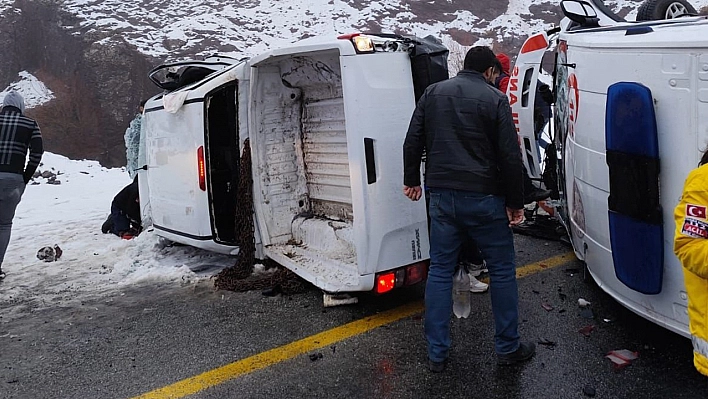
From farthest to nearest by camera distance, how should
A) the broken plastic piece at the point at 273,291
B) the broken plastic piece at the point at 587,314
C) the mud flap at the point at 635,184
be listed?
1. the broken plastic piece at the point at 273,291
2. the broken plastic piece at the point at 587,314
3. the mud flap at the point at 635,184

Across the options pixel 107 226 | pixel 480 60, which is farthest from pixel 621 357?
pixel 107 226

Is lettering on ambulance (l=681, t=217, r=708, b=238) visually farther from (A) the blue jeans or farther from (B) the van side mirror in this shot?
(B) the van side mirror

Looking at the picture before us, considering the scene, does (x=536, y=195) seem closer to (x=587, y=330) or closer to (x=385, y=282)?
(x=587, y=330)

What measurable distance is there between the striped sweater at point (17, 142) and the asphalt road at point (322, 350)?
1573 millimetres

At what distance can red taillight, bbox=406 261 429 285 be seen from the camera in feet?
13.1

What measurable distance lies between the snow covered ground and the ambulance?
3424 mm

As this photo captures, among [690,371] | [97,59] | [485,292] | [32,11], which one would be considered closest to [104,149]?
[97,59]

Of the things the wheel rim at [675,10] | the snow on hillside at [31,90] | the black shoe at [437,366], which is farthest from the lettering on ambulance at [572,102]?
the snow on hillside at [31,90]

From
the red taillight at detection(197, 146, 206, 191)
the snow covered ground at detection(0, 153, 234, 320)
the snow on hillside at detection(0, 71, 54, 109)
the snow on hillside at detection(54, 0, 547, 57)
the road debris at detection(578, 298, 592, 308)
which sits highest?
the snow on hillside at detection(54, 0, 547, 57)

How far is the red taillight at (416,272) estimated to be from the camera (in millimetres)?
4004

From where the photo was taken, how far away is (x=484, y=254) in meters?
3.41

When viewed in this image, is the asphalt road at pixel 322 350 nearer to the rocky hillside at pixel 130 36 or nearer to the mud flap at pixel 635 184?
the mud flap at pixel 635 184

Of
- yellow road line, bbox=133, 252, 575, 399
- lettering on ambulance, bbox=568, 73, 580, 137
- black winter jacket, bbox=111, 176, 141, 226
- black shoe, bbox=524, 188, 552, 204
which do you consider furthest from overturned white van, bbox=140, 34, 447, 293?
black shoe, bbox=524, 188, 552, 204

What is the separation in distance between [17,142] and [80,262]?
4.31 feet
